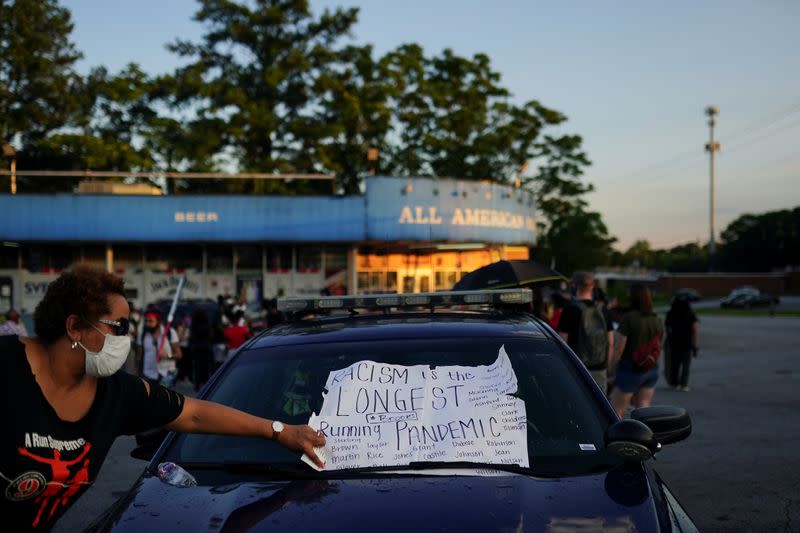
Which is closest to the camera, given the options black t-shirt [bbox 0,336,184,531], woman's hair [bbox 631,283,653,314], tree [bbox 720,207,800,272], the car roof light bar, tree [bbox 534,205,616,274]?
black t-shirt [bbox 0,336,184,531]

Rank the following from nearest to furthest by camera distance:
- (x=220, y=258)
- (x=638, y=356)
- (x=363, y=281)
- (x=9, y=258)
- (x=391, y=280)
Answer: (x=638, y=356) → (x=9, y=258) → (x=220, y=258) → (x=363, y=281) → (x=391, y=280)

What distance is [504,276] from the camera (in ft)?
35.1

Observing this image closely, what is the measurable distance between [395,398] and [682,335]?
39.5 feet

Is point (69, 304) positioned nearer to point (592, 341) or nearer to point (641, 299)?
point (592, 341)

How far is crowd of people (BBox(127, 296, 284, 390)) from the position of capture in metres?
12.6

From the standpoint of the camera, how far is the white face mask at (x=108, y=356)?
279 cm

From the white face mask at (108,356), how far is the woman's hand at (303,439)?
2.03 ft

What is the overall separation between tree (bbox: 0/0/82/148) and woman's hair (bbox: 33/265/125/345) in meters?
45.7

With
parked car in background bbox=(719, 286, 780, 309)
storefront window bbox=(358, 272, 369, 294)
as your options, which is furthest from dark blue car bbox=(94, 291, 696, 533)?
parked car in background bbox=(719, 286, 780, 309)

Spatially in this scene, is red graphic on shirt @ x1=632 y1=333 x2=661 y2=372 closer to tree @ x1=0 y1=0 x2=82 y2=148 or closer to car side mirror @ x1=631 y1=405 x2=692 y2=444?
car side mirror @ x1=631 y1=405 x2=692 y2=444

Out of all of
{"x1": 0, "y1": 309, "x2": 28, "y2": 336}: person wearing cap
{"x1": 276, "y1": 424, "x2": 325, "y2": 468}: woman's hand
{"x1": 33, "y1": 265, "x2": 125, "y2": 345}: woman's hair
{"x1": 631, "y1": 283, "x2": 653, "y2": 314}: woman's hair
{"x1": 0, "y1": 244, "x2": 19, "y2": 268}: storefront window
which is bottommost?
{"x1": 0, "y1": 309, "x2": 28, "y2": 336}: person wearing cap

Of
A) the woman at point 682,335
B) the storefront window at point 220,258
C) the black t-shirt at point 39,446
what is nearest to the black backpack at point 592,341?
the black t-shirt at point 39,446

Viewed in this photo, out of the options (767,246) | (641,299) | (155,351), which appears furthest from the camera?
(767,246)

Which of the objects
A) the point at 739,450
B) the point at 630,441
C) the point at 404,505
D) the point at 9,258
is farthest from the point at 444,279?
the point at 404,505
